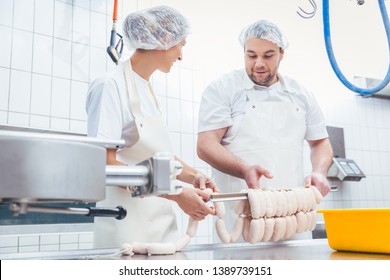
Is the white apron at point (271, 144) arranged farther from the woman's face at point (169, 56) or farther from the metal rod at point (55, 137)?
the metal rod at point (55, 137)

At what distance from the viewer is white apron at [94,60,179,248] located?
145cm

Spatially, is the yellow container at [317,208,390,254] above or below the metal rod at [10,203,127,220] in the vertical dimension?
below

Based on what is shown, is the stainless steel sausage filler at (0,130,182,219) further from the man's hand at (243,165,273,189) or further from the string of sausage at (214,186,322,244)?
the man's hand at (243,165,273,189)

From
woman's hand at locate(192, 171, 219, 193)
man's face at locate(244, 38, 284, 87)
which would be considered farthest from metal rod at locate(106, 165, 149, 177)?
man's face at locate(244, 38, 284, 87)

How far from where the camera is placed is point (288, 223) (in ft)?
4.24

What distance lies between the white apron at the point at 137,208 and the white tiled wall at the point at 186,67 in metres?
0.80

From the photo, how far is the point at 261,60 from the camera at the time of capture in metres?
1.90

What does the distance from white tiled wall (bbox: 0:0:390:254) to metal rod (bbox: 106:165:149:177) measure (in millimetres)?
1705

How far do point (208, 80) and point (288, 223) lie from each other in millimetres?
1579

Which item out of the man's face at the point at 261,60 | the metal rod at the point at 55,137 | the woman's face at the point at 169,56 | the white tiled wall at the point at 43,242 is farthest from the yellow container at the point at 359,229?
the white tiled wall at the point at 43,242

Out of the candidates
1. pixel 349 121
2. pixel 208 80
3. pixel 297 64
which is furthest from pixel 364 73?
pixel 208 80

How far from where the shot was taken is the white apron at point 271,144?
181cm
